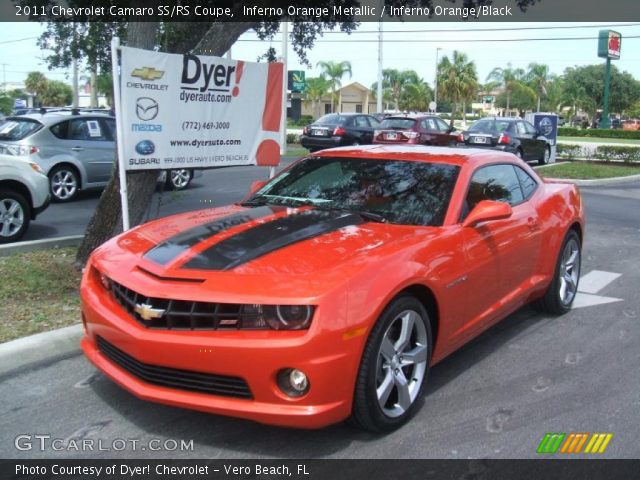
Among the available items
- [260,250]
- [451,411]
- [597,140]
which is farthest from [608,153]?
[597,140]

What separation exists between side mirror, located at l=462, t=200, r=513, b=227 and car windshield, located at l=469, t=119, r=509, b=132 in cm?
1653

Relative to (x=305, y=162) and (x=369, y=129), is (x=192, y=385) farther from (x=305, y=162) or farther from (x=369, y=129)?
(x=369, y=129)

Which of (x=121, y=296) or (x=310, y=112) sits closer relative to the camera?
(x=121, y=296)

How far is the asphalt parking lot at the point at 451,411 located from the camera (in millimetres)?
3279

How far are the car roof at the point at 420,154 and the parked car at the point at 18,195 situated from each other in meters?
4.47

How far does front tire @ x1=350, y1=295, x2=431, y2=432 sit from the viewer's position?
320 cm

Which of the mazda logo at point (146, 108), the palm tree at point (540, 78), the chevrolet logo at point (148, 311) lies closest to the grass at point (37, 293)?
the mazda logo at point (146, 108)

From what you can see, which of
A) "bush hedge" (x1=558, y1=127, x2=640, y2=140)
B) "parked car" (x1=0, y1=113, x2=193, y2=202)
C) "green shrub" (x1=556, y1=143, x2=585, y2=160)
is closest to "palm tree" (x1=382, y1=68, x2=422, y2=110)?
"bush hedge" (x1=558, y1=127, x2=640, y2=140)

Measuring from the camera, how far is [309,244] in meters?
3.59

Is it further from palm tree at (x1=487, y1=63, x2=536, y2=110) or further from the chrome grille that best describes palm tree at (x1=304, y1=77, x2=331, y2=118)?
the chrome grille

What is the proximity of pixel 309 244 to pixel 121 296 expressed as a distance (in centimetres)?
106

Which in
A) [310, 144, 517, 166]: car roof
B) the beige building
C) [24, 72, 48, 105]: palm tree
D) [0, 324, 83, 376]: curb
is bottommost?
[0, 324, 83, 376]: curb
